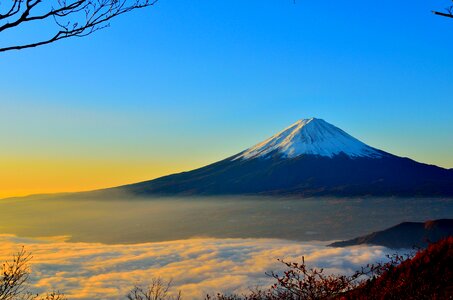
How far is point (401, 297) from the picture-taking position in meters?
12.3

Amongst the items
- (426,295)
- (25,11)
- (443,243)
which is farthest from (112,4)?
(443,243)

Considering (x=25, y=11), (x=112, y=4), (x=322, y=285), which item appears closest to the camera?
(x=25, y=11)

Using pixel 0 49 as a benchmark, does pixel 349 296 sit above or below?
below

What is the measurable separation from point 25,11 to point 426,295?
32.1 feet

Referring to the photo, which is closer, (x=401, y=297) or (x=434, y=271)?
(x=401, y=297)

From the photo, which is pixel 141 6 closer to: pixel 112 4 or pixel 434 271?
pixel 112 4

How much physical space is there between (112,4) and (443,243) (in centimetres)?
1119

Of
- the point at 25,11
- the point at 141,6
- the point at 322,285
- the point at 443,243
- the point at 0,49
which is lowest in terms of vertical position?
the point at 322,285

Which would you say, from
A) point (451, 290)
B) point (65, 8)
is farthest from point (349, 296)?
point (65, 8)

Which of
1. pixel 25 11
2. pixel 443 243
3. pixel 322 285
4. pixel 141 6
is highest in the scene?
pixel 141 6

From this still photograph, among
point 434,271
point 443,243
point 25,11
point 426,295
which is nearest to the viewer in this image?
point 25,11

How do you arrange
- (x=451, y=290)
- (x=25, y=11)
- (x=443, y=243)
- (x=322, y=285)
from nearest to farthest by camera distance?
(x=25, y=11) → (x=451, y=290) → (x=443, y=243) → (x=322, y=285)

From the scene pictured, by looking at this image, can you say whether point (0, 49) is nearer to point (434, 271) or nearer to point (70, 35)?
point (70, 35)

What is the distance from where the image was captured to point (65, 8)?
8688 millimetres
